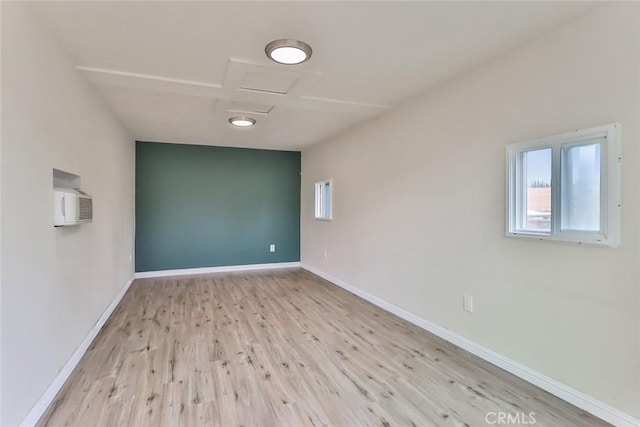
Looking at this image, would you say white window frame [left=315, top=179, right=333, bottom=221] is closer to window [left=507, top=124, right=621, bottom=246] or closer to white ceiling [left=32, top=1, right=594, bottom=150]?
white ceiling [left=32, top=1, right=594, bottom=150]

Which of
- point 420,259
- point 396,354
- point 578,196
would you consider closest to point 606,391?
point 578,196

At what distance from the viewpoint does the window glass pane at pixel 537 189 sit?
2.15m

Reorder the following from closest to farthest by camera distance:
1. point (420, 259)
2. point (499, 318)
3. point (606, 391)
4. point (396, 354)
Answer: point (606, 391)
point (499, 318)
point (396, 354)
point (420, 259)

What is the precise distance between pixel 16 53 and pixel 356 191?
3503 millimetres

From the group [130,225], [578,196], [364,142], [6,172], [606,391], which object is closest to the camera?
[6,172]

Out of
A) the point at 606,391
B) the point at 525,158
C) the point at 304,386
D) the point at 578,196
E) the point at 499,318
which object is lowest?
the point at 304,386

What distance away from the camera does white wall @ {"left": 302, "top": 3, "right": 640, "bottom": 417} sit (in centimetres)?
177

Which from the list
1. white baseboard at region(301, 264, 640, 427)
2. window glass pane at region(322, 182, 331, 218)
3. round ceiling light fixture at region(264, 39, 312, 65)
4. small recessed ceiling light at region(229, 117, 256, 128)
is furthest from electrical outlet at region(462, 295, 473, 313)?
small recessed ceiling light at region(229, 117, 256, 128)

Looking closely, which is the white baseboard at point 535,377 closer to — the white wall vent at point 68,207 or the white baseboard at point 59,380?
the white baseboard at point 59,380

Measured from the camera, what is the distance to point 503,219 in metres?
2.44

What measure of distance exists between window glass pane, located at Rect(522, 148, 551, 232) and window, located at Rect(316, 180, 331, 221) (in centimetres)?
328

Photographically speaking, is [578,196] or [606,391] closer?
[606,391]

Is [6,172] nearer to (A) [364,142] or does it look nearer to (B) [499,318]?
(B) [499,318]

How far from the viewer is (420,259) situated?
3277 mm
